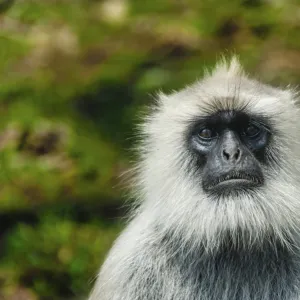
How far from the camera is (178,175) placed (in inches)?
199

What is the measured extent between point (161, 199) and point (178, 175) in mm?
178

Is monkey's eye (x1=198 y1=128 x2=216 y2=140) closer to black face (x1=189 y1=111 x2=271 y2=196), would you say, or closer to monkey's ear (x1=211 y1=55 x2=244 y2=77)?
black face (x1=189 y1=111 x2=271 y2=196)

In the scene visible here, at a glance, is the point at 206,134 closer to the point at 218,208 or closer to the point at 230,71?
the point at 218,208

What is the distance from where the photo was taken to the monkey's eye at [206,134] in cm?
502

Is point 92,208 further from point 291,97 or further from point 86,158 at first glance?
point 291,97

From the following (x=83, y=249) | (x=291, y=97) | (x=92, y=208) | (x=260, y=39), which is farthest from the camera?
(x=260, y=39)

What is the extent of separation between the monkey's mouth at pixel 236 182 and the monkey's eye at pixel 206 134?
34cm

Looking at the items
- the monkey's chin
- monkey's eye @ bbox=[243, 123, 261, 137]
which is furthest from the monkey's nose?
monkey's eye @ bbox=[243, 123, 261, 137]

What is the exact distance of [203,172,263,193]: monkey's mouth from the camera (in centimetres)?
473

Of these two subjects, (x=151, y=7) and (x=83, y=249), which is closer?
(x=83, y=249)

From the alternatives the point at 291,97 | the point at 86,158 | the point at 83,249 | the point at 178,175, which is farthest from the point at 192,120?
the point at 86,158

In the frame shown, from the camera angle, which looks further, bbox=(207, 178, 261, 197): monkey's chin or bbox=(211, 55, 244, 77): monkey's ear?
A: bbox=(211, 55, 244, 77): monkey's ear

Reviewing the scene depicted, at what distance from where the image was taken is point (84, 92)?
30.8 feet

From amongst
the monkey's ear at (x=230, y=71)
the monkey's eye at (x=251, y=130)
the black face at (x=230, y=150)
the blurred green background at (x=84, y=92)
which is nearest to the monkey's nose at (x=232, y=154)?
the black face at (x=230, y=150)
